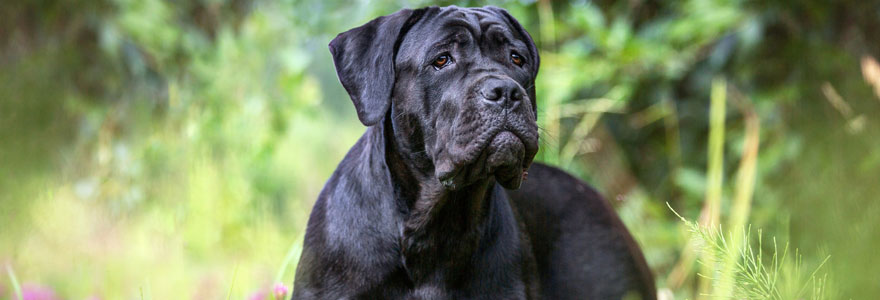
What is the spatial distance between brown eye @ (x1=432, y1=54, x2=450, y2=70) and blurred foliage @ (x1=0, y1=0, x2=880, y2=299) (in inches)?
58.7

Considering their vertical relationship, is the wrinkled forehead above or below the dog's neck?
above

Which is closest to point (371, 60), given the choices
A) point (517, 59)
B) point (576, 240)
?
point (517, 59)

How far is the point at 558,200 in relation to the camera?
356 cm

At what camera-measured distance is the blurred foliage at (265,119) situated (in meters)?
4.13

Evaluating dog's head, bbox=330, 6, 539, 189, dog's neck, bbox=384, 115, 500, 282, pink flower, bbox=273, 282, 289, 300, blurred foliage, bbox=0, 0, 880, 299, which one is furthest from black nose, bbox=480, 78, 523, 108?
blurred foliage, bbox=0, 0, 880, 299

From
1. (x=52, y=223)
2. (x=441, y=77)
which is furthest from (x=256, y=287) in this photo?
(x=441, y=77)

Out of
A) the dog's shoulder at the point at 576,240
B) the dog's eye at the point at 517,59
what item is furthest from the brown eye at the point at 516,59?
the dog's shoulder at the point at 576,240

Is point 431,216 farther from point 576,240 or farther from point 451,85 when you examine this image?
point 576,240

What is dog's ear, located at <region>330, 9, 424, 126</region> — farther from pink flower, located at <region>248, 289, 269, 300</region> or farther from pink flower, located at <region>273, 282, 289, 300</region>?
pink flower, located at <region>248, 289, 269, 300</region>

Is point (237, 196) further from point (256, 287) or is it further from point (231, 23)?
point (231, 23)

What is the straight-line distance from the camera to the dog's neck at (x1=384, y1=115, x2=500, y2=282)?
2.68 metres

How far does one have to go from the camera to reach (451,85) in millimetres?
2557

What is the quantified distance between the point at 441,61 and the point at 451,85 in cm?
14

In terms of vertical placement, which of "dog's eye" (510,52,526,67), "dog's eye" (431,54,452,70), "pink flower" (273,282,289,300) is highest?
"dog's eye" (431,54,452,70)
